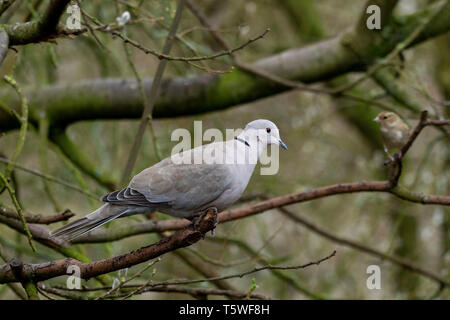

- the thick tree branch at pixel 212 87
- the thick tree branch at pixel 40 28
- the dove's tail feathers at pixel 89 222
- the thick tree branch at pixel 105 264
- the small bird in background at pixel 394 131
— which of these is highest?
the thick tree branch at pixel 212 87

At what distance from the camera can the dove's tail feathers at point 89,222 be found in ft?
8.50

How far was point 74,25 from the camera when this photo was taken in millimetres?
2521

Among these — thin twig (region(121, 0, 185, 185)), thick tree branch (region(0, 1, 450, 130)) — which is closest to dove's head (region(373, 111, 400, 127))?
thick tree branch (region(0, 1, 450, 130))

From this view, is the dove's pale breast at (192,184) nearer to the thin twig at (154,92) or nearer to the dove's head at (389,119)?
the thin twig at (154,92)

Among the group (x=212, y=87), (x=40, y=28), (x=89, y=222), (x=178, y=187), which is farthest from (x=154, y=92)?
(x=212, y=87)

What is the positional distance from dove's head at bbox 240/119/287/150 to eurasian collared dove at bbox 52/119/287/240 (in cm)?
1

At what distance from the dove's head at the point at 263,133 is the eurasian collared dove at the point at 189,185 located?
1 centimetres

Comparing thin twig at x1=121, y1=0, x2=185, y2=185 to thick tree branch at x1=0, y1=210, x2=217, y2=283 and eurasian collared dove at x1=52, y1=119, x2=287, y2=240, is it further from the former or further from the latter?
thick tree branch at x1=0, y1=210, x2=217, y2=283

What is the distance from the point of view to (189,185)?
9.09ft

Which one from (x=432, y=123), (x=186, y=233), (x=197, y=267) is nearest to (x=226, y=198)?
(x=186, y=233)

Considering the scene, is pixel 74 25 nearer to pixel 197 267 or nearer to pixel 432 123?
pixel 432 123

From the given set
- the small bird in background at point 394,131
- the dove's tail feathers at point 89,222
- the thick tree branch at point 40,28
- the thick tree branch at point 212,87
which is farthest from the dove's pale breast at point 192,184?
the thick tree branch at point 212,87

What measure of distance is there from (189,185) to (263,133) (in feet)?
1.55

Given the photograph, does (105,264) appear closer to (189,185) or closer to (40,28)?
(189,185)
